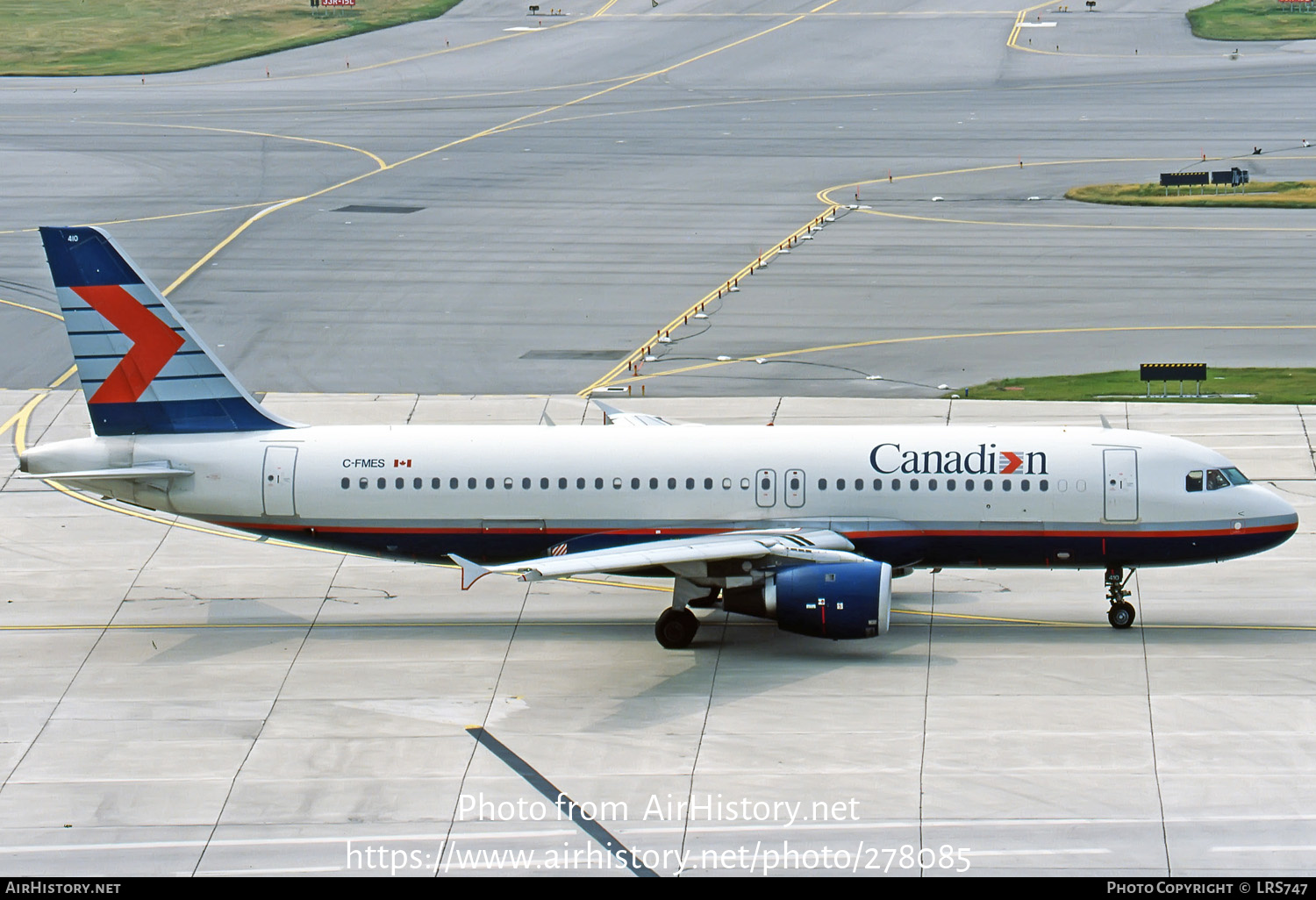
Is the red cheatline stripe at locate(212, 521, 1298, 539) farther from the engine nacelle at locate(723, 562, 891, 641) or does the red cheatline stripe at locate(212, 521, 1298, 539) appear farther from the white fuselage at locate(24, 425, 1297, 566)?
the engine nacelle at locate(723, 562, 891, 641)

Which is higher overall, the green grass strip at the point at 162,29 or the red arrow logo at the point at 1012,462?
the red arrow logo at the point at 1012,462

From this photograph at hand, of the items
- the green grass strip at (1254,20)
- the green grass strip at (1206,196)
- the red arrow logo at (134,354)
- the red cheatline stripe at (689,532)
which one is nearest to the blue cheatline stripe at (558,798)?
the red cheatline stripe at (689,532)

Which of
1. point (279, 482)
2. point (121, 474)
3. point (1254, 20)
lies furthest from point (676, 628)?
point (1254, 20)

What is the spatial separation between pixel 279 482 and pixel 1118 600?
19326 millimetres

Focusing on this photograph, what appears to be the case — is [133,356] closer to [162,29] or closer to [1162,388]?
[1162,388]

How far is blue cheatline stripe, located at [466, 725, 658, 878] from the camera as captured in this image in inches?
1101

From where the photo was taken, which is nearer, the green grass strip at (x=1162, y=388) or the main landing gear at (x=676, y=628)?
the main landing gear at (x=676, y=628)

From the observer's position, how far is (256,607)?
135 feet

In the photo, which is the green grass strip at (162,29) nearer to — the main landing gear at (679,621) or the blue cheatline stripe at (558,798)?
the main landing gear at (679,621)

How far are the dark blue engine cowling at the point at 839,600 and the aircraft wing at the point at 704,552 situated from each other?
55 centimetres

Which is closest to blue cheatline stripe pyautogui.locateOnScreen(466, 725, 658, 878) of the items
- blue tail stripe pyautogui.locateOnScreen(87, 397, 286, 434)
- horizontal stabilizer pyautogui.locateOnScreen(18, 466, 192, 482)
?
horizontal stabilizer pyautogui.locateOnScreen(18, 466, 192, 482)

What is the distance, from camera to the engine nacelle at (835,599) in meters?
35.5
